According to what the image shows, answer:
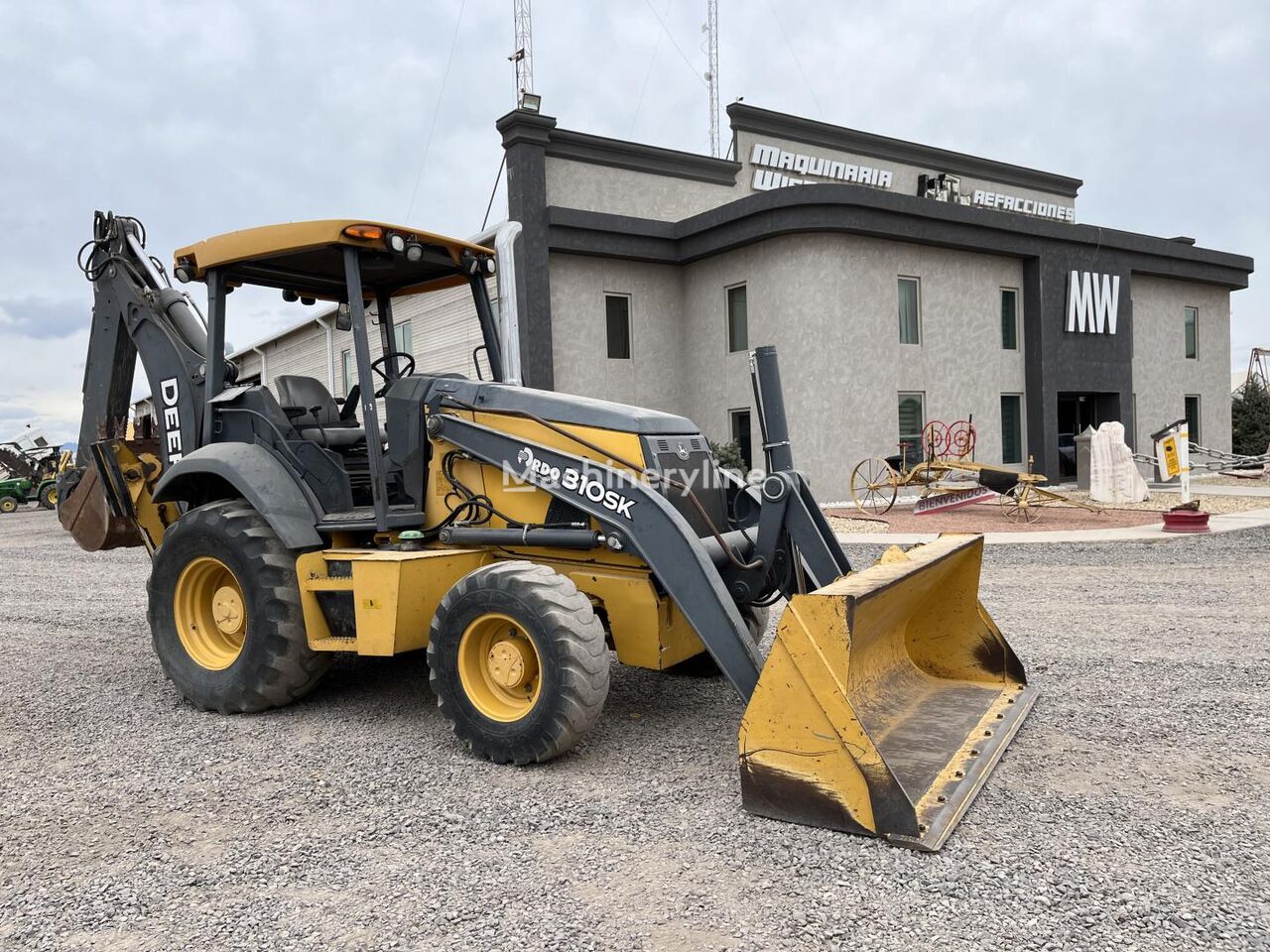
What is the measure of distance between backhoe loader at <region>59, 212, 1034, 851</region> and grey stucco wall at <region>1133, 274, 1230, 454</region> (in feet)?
70.7

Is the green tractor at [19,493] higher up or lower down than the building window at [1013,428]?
lower down

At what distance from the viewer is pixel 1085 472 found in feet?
65.5

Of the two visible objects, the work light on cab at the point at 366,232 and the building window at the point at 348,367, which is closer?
the work light on cab at the point at 366,232

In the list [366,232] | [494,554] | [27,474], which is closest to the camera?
[494,554]

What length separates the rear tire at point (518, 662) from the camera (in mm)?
4078

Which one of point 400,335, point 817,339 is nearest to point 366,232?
point 400,335

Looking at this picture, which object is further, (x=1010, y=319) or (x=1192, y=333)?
(x=1192, y=333)

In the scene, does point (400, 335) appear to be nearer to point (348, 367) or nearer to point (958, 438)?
point (348, 367)

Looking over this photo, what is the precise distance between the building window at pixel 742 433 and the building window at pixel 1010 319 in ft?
20.7

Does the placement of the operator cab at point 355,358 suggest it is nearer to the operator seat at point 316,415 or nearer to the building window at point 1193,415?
the operator seat at point 316,415

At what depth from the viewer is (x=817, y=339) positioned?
17438mm

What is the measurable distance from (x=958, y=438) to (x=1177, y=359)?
9429mm

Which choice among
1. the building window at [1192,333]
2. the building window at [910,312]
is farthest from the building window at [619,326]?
the building window at [1192,333]

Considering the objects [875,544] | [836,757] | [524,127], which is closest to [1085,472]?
[875,544]
